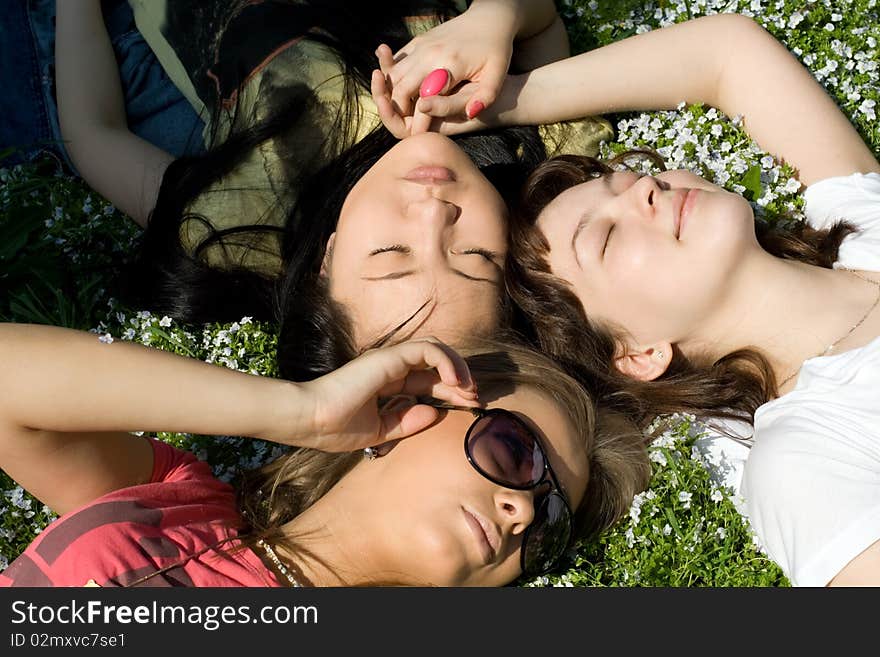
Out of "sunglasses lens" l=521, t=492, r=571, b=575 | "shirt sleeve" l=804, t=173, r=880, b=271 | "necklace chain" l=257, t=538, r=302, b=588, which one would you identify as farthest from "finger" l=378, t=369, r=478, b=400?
"shirt sleeve" l=804, t=173, r=880, b=271

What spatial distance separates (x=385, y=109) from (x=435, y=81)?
0.25 meters

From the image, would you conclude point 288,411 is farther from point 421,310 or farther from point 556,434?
point 556,434

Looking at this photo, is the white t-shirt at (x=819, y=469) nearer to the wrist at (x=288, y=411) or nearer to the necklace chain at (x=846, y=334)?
the necklace chain at (x=846, y=334)

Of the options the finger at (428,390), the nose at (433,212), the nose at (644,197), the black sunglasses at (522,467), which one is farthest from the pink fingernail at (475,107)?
the black sunglasses at (522,467)

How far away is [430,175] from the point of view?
3.69 m

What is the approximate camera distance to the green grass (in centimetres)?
366

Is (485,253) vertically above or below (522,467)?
above

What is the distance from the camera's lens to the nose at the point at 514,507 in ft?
10.2

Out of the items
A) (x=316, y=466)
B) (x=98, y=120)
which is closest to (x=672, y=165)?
(x=316, y=466)

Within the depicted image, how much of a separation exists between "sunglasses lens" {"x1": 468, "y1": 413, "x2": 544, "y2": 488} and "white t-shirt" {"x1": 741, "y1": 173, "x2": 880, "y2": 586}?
3.05 feet

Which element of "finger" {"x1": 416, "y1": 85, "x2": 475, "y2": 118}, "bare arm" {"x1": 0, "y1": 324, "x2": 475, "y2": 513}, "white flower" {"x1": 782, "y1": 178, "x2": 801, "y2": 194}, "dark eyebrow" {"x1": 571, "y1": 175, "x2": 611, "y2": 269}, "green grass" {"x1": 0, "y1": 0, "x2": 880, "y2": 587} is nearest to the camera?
"bare arm" {"x1": 0, "y1": 324, "x2": 475, "y2": 513}

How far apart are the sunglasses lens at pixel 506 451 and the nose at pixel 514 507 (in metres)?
0.05

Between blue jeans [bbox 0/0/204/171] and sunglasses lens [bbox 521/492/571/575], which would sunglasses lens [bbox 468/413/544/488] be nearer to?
sunglasses lens [bbox 521/492/571/575]

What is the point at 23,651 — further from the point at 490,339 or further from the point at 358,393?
the point at 490,339
